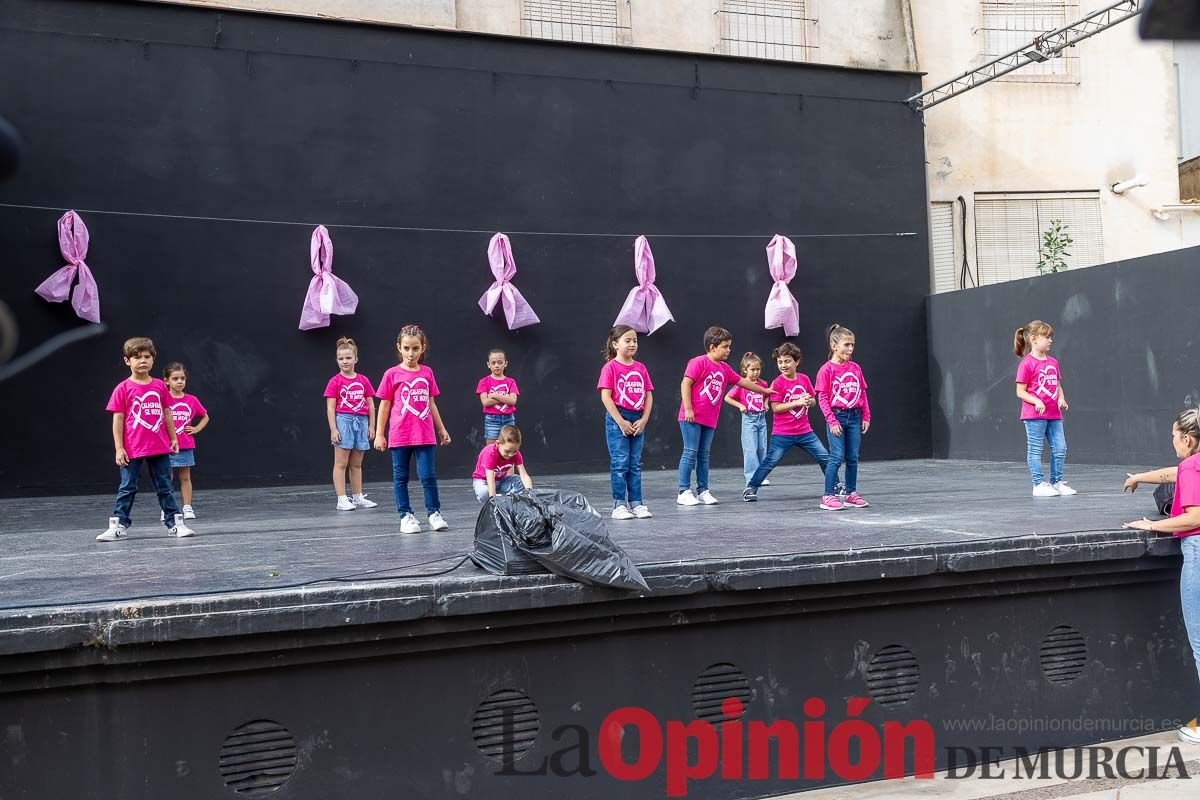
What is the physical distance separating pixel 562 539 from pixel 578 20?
45.3ft

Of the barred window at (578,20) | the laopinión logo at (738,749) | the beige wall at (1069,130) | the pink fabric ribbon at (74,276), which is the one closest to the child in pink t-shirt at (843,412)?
the laopinión logo at (738,749)

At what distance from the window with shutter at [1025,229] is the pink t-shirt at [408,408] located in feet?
43.0

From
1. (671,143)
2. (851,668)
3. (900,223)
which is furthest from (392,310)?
(851,668)

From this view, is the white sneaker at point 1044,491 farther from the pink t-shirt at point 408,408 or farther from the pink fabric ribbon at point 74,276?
the pink fabric ribbon at point 74,276

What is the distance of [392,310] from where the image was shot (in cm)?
1465

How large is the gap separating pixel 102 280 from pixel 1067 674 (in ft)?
38.1

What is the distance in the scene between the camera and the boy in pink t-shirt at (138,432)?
7.86m

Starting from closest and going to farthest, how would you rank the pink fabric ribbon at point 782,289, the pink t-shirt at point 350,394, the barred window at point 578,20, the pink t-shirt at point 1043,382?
1. the pink t-shirt at point 1043,382
2. the pink t-shirt at point 350,394
3. the pink fabric ribbon at point 782,289
4. the barred window at point 578,20

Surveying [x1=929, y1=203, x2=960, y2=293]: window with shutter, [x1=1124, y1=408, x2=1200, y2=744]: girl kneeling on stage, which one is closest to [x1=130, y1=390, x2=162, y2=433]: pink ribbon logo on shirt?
[x1=1124, y1=408, x2=1200, y2=744]: girl kneeling on stage

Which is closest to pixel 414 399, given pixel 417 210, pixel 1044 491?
pixel 1044 491

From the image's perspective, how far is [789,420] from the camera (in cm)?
975

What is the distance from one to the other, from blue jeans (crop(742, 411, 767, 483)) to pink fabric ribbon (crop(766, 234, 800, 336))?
467 centimetres

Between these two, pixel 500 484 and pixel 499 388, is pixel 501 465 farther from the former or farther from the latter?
pixel 499 388

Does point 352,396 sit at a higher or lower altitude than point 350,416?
higher
